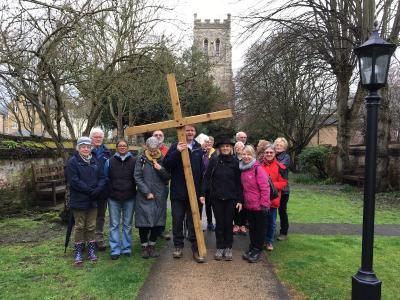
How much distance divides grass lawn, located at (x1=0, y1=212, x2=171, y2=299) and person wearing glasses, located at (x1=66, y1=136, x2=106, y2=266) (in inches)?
12.7

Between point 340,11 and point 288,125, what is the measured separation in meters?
12.5

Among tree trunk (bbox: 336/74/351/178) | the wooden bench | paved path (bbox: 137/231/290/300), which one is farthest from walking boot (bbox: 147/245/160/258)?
tree trunk (bbox: 336/74/351/178)

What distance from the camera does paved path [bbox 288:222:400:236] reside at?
8.53m

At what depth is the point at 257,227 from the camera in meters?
6.40

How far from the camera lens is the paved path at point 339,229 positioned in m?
8.53

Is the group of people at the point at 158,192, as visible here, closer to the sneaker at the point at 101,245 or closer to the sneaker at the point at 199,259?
the sneaker at the point at 199,259

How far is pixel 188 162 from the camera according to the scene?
623 cm

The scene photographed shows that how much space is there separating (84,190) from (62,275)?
1194 millimetres

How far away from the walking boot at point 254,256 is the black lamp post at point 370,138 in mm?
1783

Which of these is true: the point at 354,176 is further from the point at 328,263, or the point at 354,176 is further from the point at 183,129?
the point at 183,129

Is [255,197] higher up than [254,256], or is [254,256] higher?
[255,197]

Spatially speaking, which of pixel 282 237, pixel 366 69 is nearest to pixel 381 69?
pixel 366 69

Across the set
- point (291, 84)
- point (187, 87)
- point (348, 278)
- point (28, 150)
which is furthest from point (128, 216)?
point (291, 84)

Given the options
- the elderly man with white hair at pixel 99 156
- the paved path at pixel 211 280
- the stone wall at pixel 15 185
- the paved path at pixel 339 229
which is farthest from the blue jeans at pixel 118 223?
the stone wall at pixel 15 185
